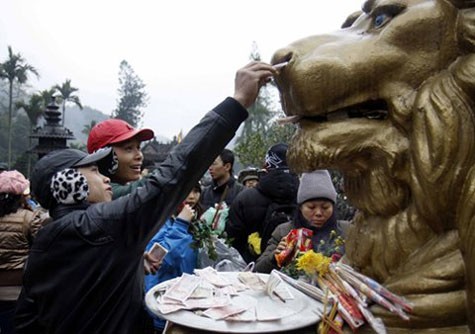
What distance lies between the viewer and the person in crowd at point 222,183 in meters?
4.71

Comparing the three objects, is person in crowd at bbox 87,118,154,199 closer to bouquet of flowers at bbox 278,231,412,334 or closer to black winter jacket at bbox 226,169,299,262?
black winter jacket at bbox 226,169,299,262

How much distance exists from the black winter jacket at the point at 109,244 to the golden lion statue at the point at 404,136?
1.30ft

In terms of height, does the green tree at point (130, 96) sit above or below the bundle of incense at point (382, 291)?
below

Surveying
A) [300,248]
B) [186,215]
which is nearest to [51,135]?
[186,215]

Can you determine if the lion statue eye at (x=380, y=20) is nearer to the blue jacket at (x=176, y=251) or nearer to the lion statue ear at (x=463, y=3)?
the lion statue ear at (x=463, y=3)

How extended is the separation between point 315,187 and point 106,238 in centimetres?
137

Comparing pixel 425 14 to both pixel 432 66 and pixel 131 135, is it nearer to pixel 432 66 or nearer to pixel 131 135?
pixel 432 66

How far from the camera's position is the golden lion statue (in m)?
1.18

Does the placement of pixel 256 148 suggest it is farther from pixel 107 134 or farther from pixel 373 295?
pixel 373 295

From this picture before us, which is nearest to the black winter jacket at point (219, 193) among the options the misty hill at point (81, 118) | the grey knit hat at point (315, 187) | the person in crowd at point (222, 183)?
the person in crowd at point (222, 183)

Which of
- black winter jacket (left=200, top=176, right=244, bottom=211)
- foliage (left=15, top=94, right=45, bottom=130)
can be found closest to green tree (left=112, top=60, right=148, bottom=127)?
foliage (left=15, top=94, right=45, bottom=130)

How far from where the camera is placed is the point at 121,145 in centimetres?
271

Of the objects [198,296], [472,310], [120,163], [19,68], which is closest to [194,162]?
[198,296]

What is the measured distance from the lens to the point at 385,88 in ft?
4.17
